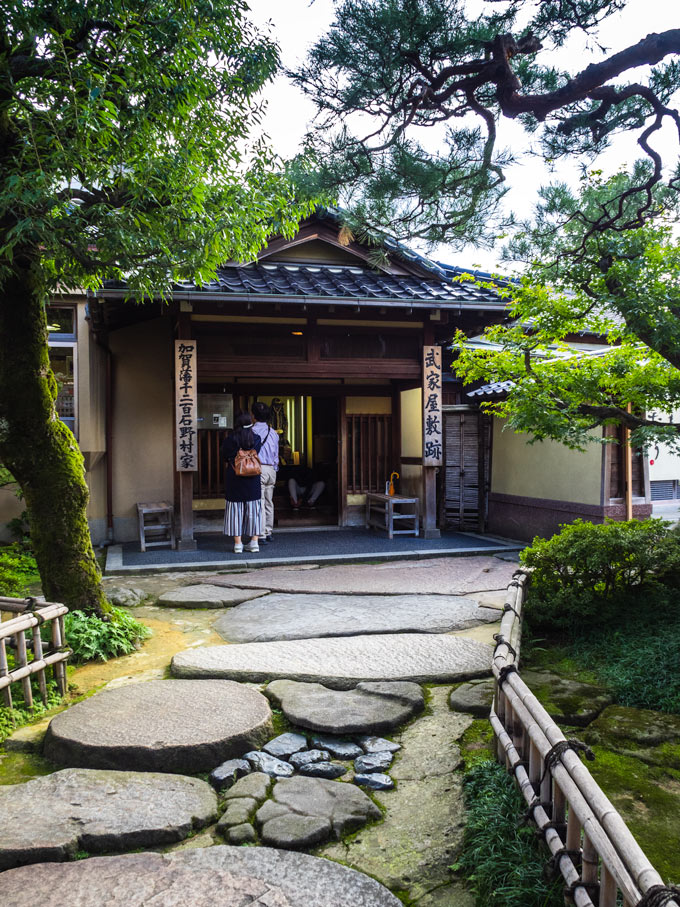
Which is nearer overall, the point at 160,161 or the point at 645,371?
the point at 160,161

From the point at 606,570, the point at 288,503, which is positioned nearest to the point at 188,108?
the point at 606,570

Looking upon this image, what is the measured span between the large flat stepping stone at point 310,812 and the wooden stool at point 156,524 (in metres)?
7.97

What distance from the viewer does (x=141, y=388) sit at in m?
12.2

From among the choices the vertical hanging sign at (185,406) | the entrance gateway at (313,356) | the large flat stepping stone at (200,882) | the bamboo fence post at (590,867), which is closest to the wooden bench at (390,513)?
the entrance gateway at (313,356)

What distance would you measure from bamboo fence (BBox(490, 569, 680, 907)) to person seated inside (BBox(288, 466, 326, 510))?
11.2 m

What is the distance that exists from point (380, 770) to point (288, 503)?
1148cm

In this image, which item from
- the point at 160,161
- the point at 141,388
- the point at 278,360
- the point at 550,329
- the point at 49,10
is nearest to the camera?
the point at 49,10

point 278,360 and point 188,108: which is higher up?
point 188,108

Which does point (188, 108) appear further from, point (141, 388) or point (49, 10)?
point (141, 388)

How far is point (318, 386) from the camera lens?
13.6 metres

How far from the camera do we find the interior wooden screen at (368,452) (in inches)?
532

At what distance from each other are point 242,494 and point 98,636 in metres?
5.14

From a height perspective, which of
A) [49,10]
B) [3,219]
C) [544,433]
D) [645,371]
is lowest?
[544,433]

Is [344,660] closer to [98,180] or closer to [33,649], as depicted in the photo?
[33,649]
